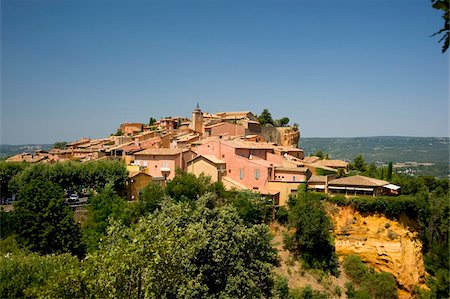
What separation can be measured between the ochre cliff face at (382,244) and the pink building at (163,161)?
1696 cm

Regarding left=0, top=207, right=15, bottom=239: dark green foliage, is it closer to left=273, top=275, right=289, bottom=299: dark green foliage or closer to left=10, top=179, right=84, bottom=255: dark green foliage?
left=10, top=179, right=84, bottom=255: dark green foliage

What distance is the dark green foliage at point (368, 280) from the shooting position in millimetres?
30984

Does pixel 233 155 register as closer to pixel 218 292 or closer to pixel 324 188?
pixel 324 188

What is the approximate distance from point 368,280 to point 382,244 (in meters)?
3.52

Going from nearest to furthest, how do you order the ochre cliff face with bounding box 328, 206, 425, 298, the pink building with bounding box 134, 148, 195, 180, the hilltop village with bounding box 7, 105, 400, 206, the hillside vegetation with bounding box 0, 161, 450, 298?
the hillside vegetation with bounding box 0, 161, 450, 298 → the ochre cliff face with bounding box 328, 206, 425, 298 → the hilltop village with bounding box 7, 105, 400, 206 → the pink building with bounding box 134, 148, 195, 180

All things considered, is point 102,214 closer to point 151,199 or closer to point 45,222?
point 151,199

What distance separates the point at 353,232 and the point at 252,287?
1481 cm

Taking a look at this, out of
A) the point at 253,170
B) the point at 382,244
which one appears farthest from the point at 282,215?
the point at 382,244

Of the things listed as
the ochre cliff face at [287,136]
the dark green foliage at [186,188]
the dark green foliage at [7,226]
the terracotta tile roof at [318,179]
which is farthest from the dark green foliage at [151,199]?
the ochre cliff face at [287,136]

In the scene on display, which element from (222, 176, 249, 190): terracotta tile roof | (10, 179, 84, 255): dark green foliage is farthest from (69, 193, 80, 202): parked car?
(222, 176, 249, 190): terracotta tile roof

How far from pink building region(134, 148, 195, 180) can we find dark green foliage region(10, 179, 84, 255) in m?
14.0

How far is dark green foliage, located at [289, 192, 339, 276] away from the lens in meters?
32.2

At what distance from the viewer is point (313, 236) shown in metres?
32.2

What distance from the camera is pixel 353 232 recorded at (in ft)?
112
